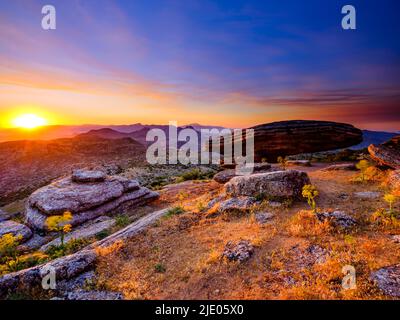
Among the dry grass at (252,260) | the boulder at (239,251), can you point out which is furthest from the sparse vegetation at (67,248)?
the boulder at (239,251)

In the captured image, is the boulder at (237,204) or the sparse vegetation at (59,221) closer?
the sparse vegetation at (59,221)

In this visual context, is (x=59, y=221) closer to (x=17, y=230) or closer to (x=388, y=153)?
(x=17, y=230)

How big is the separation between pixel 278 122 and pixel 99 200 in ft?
46.8

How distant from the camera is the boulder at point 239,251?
8.14 meters

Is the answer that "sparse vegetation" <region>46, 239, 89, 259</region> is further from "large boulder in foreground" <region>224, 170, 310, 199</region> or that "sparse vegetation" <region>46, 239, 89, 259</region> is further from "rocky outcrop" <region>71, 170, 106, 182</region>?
"large boulder in foreground" <region>224, 170, 310, 199</region>

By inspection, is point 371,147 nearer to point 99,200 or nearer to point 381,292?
point 381,292

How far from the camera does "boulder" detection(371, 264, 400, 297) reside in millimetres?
5884

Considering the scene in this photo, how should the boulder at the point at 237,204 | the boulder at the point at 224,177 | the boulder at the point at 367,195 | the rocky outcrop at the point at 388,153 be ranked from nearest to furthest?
the boulder at the point at 237,204 → the boulder at the point at 367,195 → the rocky outcrop at the point at 388,153 → the boulder at the point at 224,177

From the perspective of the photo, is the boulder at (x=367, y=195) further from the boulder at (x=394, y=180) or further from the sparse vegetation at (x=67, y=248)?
the sparse vegetation at (x=67, y=248)

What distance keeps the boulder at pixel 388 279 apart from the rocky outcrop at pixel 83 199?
16563 mm

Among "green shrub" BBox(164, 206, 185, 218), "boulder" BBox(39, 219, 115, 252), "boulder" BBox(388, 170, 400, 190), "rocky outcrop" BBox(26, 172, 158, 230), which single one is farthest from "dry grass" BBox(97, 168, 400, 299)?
"rocky outcrop" BBox(26, 172, 158, 230)

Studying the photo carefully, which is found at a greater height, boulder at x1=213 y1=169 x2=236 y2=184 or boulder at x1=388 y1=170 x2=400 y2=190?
boulder at x1=388 y1=170 x2=400 y2=190

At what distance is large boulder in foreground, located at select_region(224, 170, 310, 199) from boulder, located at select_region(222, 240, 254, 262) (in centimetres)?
570

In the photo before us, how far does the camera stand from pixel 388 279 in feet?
20.7
